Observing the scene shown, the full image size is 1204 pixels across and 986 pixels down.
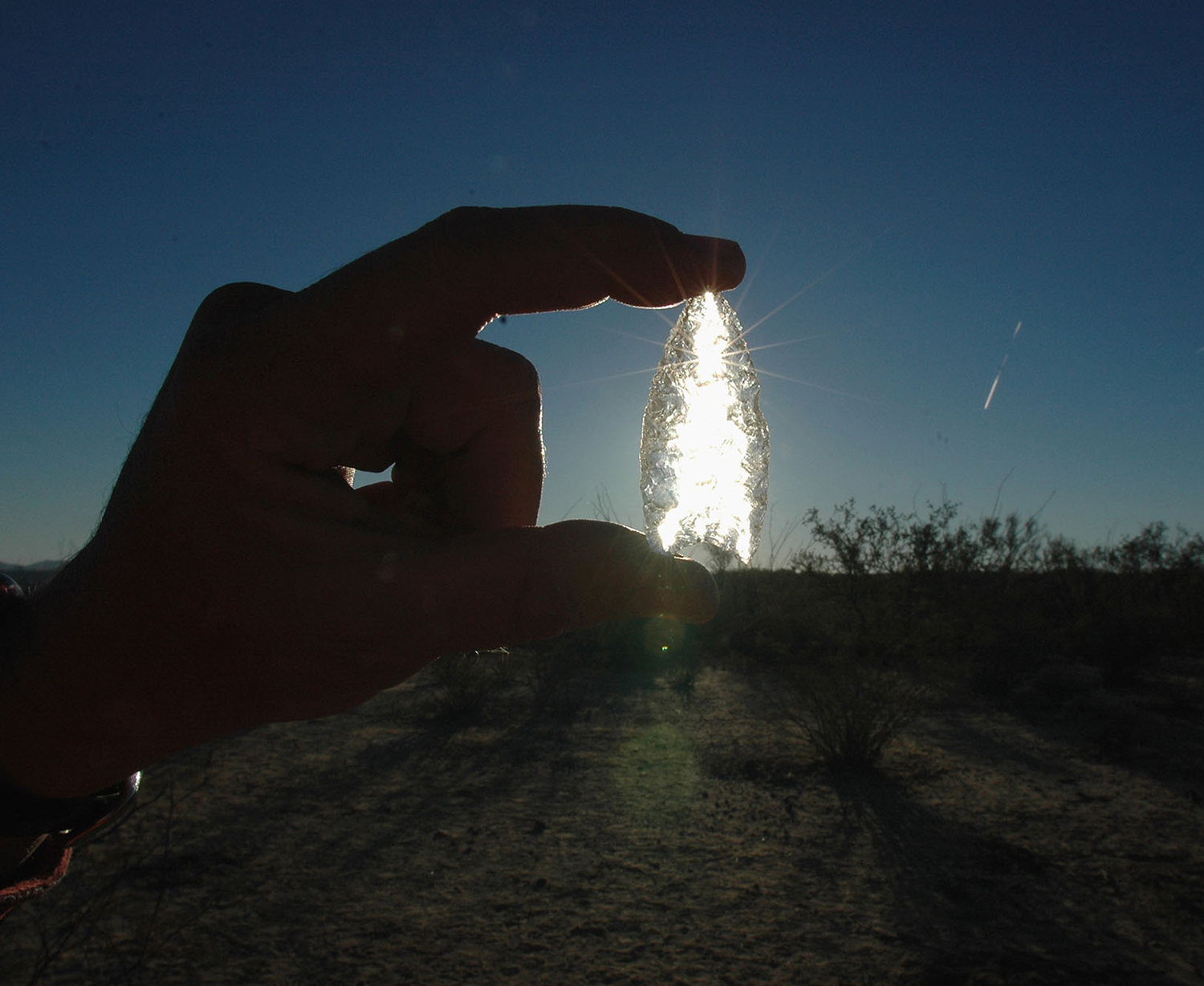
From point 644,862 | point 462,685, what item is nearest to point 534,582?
point 644,862

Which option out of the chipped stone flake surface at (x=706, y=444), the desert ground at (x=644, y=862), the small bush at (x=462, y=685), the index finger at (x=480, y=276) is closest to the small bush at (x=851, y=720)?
the desert ground at (x=644, y=862)

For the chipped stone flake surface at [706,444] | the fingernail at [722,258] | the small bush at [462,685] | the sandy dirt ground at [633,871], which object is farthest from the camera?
the small bush at [462,685]

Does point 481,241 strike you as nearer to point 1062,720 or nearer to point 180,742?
point 180,742

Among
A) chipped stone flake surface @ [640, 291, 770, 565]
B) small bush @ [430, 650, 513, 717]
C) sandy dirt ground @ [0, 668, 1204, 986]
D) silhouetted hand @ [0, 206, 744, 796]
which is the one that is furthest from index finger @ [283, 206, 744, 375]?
small bush @ [430, 650, 513, 717]

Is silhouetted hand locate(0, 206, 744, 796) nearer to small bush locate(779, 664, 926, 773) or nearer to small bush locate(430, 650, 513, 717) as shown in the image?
small bush locate(779, 664, 926, 773)

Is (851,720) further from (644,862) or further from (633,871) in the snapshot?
(633,871)

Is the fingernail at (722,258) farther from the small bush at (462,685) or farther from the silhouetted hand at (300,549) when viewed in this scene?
the small bush at (462,685)

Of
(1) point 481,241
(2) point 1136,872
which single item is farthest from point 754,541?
(2) point 1136,872
